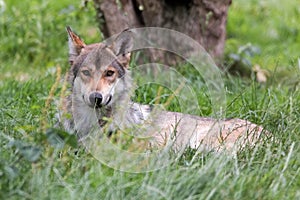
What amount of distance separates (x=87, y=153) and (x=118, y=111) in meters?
0.73

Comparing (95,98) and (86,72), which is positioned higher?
(86,72)

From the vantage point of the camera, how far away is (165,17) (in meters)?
7.18

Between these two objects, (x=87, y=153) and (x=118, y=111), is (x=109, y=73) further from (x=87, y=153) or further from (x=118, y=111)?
(x=87, y=153)

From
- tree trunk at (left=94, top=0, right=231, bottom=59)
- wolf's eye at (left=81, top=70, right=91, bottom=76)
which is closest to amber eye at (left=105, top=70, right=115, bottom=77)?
wolf's eye at (left=81, top=70, right=91, bottom=76)

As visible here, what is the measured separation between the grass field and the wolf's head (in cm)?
33

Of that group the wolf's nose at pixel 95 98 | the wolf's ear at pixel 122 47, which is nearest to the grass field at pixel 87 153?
the wolf's nose at pixel 95 98

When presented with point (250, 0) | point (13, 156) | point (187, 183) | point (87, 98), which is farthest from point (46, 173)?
point (250, 0)

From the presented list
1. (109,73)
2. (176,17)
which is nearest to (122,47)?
(109,73)

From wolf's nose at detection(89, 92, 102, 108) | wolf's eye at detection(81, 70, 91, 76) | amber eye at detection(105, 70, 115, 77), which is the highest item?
wolf's eye at detection(81, 70, 91, 76)

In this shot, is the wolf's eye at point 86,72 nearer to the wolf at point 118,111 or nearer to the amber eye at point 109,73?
the wolf at point 118,111

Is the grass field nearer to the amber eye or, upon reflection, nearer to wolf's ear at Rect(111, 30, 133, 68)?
the amber eye

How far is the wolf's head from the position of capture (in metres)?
4.92

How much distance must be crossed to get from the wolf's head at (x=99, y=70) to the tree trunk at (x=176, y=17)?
67.6 inches

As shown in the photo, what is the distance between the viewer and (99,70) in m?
5.00
